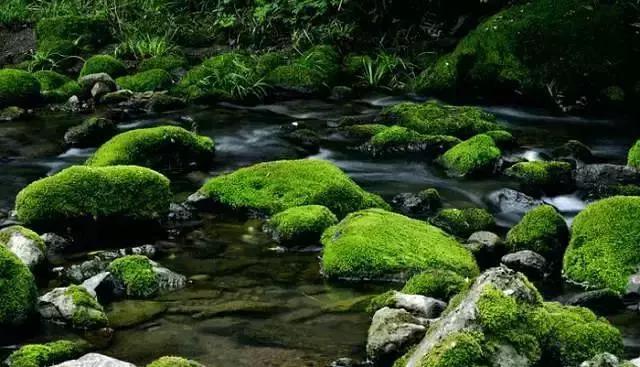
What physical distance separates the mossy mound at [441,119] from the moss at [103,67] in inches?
258

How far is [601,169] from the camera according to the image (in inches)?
390

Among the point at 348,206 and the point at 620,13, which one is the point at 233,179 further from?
the point at 620,13

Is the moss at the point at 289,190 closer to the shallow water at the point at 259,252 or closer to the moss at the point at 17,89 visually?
the shallow water at the point at 259,252

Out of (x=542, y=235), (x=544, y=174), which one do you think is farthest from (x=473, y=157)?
(x=542, y=235)

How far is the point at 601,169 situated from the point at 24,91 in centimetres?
1028

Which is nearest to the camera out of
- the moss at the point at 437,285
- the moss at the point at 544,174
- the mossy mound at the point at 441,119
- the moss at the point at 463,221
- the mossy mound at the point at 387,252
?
the moss at the point at 437,285

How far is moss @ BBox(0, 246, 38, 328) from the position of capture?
18.7ft

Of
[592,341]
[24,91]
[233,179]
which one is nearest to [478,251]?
[592,341]

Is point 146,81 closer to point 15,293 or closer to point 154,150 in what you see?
point 154,150

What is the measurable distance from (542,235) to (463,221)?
106 centimetres

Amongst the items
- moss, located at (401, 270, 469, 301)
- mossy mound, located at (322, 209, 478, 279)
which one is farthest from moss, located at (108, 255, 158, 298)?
moss, located at (401, 270, 469, 301)

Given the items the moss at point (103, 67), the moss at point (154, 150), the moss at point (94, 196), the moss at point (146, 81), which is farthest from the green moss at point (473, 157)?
the moss at point (103, 67)

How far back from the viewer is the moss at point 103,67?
16781 mm

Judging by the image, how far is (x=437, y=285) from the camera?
6.04 metres
